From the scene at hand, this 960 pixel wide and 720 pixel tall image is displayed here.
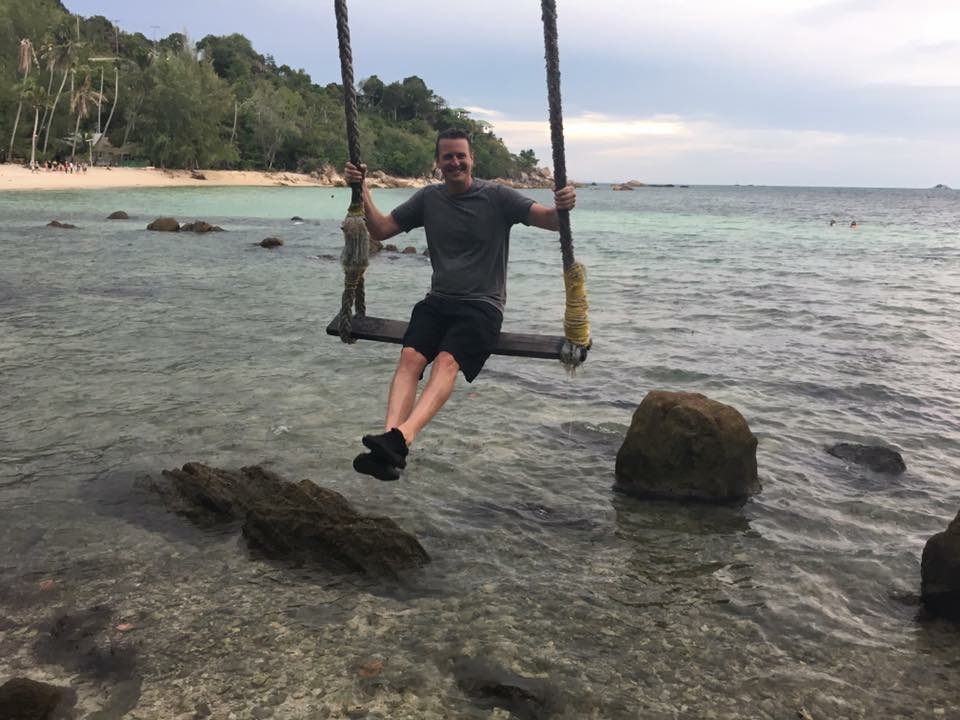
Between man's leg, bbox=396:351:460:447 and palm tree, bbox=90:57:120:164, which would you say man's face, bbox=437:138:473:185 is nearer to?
man's leg, bbox=396:351:460:447

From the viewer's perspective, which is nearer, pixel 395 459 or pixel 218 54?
pixel 395 459

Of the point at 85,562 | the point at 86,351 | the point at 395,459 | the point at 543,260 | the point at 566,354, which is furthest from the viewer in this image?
the point at 543,260

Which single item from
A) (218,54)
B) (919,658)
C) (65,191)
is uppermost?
(218,54)

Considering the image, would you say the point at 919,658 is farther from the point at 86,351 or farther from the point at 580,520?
the point at 86,351

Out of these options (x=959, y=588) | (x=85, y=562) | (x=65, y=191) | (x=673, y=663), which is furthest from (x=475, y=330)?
(x=65, y=191)

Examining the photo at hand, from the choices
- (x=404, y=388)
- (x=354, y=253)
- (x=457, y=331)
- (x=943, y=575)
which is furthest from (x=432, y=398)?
(x=943, y=575)

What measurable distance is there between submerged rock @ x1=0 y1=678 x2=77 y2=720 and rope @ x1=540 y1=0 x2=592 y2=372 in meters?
3.77

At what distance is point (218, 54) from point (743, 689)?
163246mm

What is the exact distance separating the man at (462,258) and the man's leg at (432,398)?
0.04 ft

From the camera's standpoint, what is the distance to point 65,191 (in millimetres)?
62469

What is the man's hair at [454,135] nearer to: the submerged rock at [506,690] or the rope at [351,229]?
the rope at [351,229]

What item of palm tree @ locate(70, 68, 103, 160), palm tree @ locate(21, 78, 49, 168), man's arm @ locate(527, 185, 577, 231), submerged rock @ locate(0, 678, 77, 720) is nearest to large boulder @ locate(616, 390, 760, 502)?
man's arm @ locate(527, 185, 577, 231)

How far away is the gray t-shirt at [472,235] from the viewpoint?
5668 millimetres

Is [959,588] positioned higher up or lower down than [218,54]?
lower down
